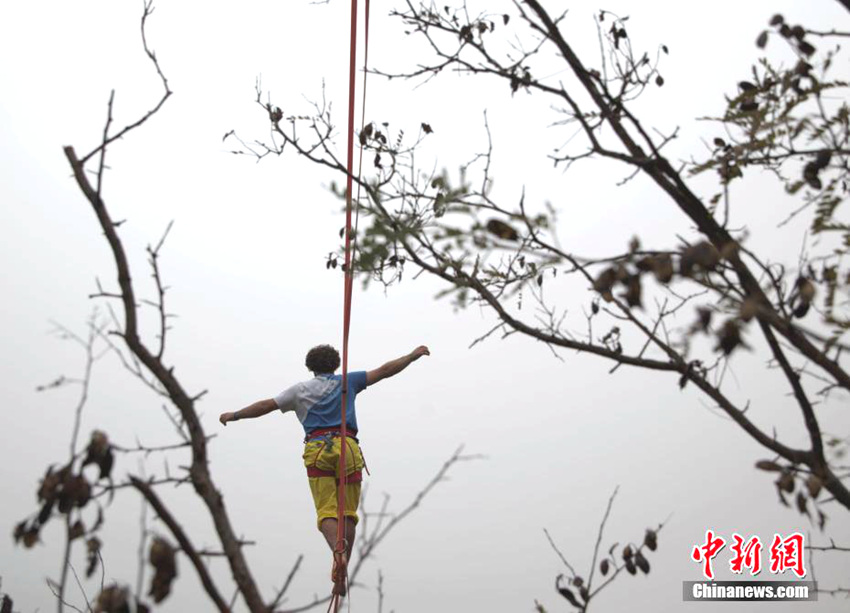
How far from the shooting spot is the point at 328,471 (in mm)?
4262

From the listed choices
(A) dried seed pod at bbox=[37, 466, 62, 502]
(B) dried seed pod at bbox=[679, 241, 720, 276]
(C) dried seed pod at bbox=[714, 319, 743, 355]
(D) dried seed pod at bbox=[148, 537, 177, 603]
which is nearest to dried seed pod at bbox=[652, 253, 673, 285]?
(B) dried seed pod at bbox=[679, 241, 720, 276]

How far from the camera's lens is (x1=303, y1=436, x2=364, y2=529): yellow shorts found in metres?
4.18

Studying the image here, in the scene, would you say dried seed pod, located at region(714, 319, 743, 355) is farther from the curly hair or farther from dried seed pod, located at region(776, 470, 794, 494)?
the curly hair

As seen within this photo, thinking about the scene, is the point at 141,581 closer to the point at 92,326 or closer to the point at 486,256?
the point at 92,326

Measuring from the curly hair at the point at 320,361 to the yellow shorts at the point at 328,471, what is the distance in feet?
1.24

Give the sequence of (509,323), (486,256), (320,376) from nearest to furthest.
A: (509,323) → (486,256) → (320,376)

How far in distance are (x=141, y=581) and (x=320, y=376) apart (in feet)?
10.4

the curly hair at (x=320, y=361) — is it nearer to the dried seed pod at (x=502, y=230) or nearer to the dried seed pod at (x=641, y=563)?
the dried seed pod at (x=641, y=563)

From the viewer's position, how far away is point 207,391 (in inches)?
55.6

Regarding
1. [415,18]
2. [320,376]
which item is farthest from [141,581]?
[320,376]

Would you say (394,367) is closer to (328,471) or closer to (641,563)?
(328,471)

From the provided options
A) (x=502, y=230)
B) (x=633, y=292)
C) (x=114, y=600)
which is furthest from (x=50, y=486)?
(x=502, y=230)

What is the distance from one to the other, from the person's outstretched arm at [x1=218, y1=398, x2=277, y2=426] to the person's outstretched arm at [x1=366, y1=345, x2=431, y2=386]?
0.47 metres

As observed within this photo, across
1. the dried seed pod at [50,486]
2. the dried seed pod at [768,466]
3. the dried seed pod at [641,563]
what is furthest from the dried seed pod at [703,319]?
the dried seed pod at [641,563]
